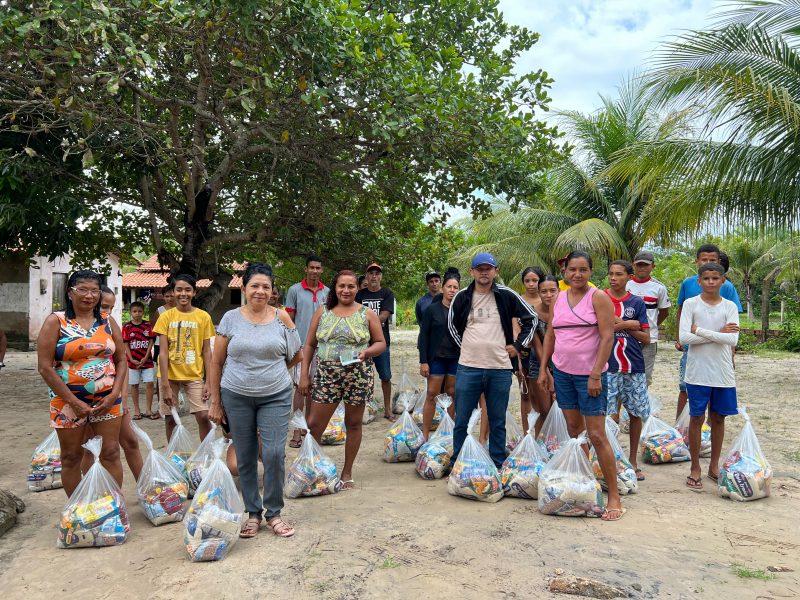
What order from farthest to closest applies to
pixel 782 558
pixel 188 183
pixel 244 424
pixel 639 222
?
pixel 639 222 → pixel 188 183 → pixel 244 424 → pixel 782 558

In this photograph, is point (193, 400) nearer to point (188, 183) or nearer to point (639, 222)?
point (188, 183)

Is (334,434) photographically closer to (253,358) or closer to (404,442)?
(404,442)

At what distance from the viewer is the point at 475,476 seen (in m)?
4.34

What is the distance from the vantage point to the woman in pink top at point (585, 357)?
411cm

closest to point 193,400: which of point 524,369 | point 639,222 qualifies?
point 524,369

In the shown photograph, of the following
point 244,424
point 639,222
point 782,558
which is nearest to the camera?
point 782,558

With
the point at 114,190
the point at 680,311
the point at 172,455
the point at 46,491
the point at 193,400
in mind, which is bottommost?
the point at 46,491

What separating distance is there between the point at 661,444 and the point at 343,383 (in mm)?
2844

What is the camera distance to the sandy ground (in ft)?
10.1

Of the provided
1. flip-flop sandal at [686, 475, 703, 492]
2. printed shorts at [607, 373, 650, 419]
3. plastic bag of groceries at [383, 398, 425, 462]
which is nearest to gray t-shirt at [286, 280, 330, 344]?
Result: plastic bag of groceries at [383, 398, 425, 462]

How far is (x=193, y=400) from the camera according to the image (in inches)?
202

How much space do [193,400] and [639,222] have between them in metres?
12.2

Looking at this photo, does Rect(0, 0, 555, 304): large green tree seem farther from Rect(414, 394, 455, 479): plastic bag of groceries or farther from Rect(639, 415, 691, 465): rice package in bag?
Rect(639, 415, 691, 465): rice package in bag

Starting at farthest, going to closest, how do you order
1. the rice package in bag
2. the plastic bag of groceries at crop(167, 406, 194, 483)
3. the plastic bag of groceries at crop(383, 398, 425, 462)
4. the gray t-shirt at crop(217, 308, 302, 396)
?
1. the plastic bag of groceries at crop(383, 398, 425, 462)
2. the rice package in bag
3. the plastic bag of groceries at crop(167, 406, 194, 483)
4. the gray t-shirt at crop(217, 308, 302, 396)
